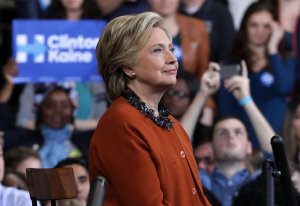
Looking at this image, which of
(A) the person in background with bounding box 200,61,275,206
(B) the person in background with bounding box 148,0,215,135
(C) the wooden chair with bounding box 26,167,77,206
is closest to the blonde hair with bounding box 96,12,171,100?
(C) the wooden chair with bounding box 26,167,77,206

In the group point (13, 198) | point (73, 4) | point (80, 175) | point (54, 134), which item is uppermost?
point (73, 4)

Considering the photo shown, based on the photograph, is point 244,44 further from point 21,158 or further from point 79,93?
point 21,158

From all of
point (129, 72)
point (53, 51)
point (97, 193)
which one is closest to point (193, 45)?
point (53, 51)

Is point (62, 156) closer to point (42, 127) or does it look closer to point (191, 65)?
point (42, 127)

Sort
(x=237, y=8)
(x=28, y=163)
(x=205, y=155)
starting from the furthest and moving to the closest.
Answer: (x=237, y=8), (x=205, y=155), (x=28, y=163)

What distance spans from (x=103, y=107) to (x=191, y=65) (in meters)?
0.91

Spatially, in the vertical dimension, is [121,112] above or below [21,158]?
above

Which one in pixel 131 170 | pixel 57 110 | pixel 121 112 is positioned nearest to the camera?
pixel 131 170

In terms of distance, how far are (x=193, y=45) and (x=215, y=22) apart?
0.61 m

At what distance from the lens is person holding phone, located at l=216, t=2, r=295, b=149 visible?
30.1 ft

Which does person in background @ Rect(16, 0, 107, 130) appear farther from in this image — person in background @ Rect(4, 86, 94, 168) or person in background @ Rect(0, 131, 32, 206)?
person in background @ Rect(0, 131, 32, 206)

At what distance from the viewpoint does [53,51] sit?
8.69m

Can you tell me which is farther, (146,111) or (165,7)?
(165,7)

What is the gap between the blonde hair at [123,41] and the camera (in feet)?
13.7
